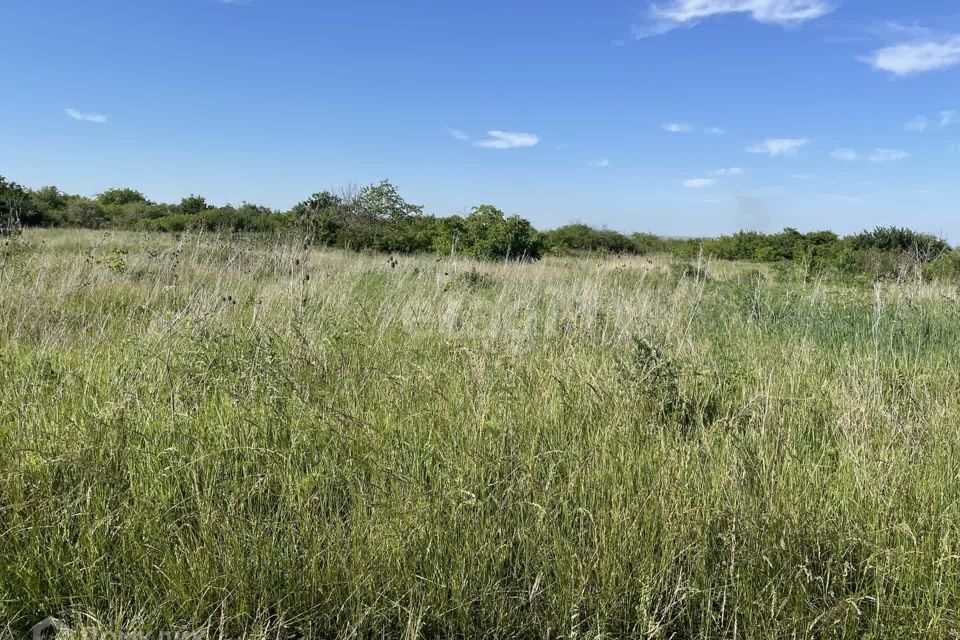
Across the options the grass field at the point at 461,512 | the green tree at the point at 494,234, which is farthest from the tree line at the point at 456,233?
the grass field at the point at 461,512

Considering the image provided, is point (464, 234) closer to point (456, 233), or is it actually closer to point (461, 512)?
point (456, 233)

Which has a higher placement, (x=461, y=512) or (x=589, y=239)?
(x=589, y=239)

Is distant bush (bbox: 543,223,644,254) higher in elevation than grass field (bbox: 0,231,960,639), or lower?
higher

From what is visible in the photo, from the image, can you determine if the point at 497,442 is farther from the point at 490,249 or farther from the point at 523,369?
the point at 490,249

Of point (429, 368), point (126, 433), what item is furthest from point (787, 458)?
point (126, 433)

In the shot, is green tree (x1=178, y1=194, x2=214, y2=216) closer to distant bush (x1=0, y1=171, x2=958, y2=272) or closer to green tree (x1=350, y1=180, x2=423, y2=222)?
distant bush (x1=0, y1=171, x2=958, y2=272)

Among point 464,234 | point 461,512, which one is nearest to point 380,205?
point 464,234

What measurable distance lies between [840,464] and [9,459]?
3517 millimetres

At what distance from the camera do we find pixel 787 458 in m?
2.43

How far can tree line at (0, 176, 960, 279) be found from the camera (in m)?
16.9

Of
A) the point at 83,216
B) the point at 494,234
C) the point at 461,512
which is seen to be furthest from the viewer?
the point at 83,216

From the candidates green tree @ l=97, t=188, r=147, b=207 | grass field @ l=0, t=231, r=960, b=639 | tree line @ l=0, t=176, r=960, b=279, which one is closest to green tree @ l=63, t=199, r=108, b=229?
tree line @ l=0, t=176, r=960, b=279

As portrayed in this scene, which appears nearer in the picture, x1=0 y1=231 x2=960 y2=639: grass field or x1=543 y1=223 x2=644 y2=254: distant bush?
x1=0 y1=231 x2=960 y2=639: grass field

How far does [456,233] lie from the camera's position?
58.9 ft
